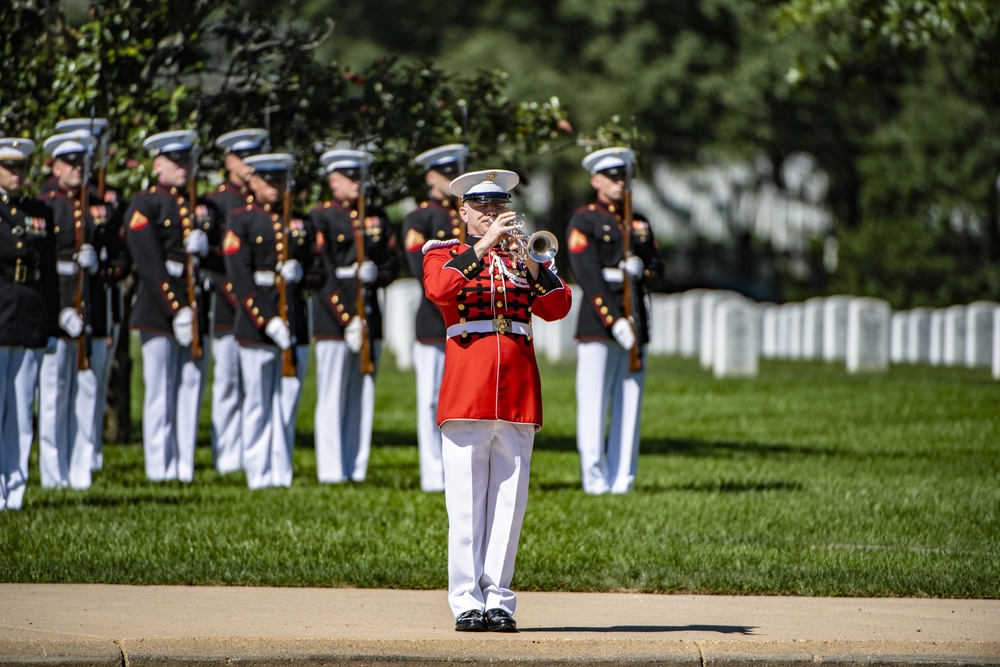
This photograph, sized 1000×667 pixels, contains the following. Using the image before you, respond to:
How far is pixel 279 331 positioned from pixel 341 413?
852 millimetres

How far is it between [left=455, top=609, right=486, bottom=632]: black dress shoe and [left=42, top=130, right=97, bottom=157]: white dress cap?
18.2ft

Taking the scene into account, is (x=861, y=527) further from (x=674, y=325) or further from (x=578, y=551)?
(x=674, y=325)

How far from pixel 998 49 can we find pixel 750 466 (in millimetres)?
5707

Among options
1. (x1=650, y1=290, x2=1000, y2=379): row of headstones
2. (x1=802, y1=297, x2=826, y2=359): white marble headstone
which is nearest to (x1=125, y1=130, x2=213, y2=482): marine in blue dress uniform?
(x1=650, y1=290, x2=1000, y2=379): row of headstones

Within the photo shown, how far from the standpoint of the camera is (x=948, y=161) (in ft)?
101

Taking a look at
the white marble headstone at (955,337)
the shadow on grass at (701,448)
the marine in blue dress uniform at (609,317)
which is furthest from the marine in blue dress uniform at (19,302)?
the white marble headstone at (955,337)

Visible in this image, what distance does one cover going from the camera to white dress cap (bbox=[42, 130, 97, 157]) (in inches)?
443

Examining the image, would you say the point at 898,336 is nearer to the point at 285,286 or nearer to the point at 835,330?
the point at 835,330

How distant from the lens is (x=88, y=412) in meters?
11.8

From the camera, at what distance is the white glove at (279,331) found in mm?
11555

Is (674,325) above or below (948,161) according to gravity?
below

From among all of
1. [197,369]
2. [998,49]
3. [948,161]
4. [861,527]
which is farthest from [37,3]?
[948,161]

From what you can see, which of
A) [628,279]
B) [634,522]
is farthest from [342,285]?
[634,522]

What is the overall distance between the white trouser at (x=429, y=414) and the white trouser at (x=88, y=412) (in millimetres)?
2214
